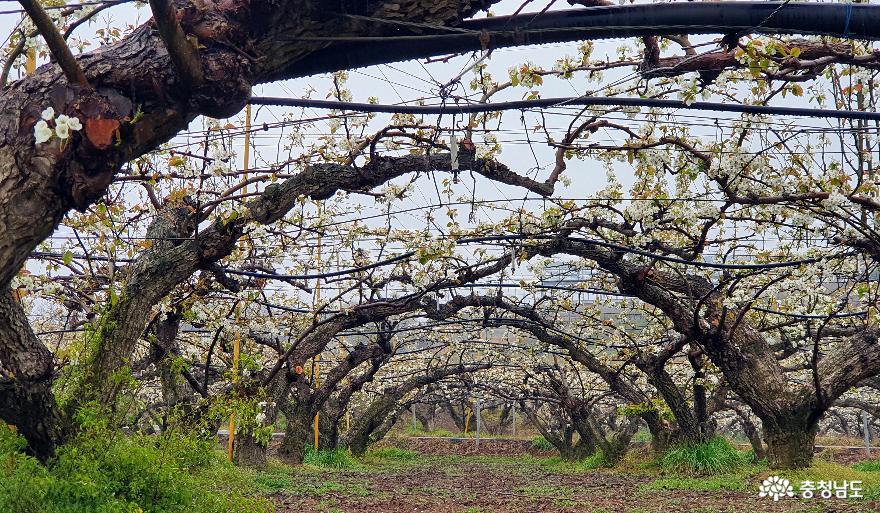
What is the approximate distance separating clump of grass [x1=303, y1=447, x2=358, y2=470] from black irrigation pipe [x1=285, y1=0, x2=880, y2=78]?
44.3 ft

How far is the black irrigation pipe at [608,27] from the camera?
322 centimetres

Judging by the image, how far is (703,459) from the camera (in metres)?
12.7

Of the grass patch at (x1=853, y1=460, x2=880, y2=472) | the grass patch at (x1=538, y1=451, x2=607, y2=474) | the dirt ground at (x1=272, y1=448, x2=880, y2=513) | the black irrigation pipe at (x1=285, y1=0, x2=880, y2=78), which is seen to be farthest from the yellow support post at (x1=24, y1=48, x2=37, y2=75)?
the grass patch at (x1=853, y1=460, x2=880, y2=472)

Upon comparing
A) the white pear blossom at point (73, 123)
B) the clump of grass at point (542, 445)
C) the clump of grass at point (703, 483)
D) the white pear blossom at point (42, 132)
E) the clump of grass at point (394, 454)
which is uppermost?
the white pear blossom at point (73, 123)

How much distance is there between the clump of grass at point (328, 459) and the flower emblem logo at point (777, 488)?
363 inches

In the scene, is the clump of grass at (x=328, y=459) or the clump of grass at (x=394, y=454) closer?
the clump of grass at (x=328, y=459)

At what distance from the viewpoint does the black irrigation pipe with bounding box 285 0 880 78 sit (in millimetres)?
3219

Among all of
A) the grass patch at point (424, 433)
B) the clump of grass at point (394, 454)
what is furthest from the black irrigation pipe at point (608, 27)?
the grass patch at point (424, 433)

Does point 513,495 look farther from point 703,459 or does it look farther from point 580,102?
point 580,102

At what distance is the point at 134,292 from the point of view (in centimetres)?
548

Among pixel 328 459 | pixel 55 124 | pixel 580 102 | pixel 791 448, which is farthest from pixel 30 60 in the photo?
pixel 328 459

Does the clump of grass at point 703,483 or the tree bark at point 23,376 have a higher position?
Result: the tree bark at point 23,376

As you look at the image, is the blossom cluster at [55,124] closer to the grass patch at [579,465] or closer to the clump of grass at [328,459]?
the clump of grass at [328,459]

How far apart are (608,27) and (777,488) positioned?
22.5 ft
